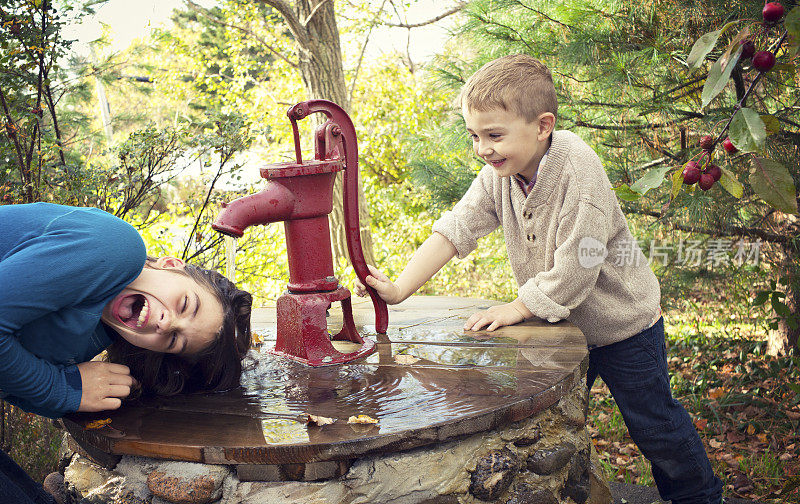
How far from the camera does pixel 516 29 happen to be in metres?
3.38

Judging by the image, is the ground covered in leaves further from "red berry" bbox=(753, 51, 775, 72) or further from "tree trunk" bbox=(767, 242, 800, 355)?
"red berry" bbox=(753, 51, 775, 72)

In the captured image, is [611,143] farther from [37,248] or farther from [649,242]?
[37,248]

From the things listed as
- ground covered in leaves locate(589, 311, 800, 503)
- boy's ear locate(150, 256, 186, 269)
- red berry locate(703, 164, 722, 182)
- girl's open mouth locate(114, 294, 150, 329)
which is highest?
red berry locate(703, 164, 722, 182)

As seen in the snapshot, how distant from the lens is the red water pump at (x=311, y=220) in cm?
170

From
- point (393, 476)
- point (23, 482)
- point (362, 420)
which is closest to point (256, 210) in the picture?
point (362, 420)

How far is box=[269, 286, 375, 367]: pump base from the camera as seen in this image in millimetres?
1794

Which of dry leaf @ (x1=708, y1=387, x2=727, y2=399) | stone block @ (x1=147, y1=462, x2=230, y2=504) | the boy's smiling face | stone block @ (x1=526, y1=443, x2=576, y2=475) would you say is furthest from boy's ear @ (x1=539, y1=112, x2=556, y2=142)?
dry leaf @ (x1=708, y1=387, x2=727, y2=399)

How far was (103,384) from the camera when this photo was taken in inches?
59.6

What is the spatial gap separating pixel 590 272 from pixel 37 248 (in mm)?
1388

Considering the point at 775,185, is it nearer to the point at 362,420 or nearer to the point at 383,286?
the point at 362,420

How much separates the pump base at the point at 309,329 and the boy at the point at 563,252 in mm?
232

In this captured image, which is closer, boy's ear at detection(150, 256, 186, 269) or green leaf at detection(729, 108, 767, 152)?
green leaf at detection(729, 108, 767, 152)

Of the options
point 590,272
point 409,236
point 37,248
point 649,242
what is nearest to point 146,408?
point 37,248

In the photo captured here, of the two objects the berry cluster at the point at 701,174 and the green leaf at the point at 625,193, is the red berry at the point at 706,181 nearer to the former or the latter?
the berry cluster at the point at 701,174
